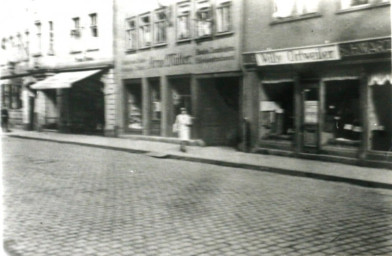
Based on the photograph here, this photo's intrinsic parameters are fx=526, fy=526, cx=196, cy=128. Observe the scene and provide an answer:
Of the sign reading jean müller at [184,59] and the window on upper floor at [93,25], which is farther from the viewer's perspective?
the window on upper floor at [93,25]

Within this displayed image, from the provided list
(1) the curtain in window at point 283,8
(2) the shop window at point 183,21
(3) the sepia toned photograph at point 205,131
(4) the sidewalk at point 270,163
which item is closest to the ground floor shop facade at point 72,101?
(3) the sepia toned photograph at point 205,131

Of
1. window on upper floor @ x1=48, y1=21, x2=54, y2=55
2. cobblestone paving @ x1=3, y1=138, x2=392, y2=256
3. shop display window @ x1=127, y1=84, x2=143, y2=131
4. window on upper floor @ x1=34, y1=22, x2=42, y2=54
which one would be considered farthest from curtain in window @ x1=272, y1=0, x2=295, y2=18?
window on upper floor @ x1=34, y1=22, x2=42, y2=54

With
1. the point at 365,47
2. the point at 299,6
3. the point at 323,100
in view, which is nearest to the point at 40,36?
the point at 299,6

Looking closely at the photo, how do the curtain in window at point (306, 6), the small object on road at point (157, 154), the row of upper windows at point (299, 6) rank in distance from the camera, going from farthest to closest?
the small object on road at point (157, 154)
the curtain in window at point (306, 6)
the row of upper windows at point (299, 6)

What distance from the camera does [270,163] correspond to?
14.0 metres

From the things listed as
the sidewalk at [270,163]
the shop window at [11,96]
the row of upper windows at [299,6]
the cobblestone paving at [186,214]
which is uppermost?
the row of upper windows at [299,6]

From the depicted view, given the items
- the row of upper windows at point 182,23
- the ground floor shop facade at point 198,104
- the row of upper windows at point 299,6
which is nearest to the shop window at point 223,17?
the row of upper windows at point 182,23

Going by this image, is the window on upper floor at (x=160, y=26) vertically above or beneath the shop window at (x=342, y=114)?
above

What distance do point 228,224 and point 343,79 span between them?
850 cm

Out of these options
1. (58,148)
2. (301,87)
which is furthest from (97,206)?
(58,148)

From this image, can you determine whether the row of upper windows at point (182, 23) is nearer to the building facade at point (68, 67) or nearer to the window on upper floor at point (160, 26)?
the window on upper floor at point (160, 26)

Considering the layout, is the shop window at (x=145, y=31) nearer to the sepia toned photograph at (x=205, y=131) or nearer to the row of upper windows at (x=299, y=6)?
the sepia toned photograph at (x=205, y=131)

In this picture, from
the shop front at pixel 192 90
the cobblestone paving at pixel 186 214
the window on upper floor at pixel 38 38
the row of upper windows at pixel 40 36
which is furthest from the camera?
the window on upper floor at pixel 38 38

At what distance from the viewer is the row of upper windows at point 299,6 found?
45.0 feet
